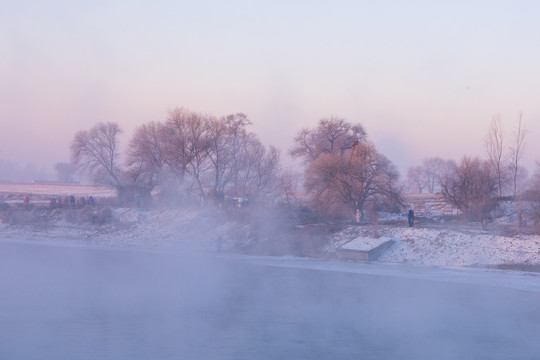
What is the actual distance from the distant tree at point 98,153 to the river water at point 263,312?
34958 millimetres

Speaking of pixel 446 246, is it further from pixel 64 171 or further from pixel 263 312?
pixel 64 171

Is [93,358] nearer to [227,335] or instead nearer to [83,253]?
[227,335]

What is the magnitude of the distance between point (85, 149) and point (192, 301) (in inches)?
1935

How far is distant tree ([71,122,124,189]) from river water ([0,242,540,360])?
3496cm

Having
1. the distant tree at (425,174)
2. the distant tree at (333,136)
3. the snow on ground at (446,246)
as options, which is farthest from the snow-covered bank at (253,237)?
the distant tree at (425,174)

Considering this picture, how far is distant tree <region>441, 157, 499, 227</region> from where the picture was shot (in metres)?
A: 38.4

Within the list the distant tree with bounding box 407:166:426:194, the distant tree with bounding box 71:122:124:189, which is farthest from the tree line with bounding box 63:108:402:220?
the distant tree with bounding box 407:166:426:194

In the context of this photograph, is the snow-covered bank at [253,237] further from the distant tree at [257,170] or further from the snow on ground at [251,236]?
the distant tree at [257,170]

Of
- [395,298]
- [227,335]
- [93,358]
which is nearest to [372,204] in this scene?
[395,298]

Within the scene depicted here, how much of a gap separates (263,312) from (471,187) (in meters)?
27.3

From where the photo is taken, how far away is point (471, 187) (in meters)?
40.5

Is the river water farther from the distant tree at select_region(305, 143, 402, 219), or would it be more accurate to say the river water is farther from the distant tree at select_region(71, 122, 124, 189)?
the distant tree at select_region(71, 122, 124, 189)

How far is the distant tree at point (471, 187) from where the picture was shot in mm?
38406

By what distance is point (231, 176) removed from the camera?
5606cm
